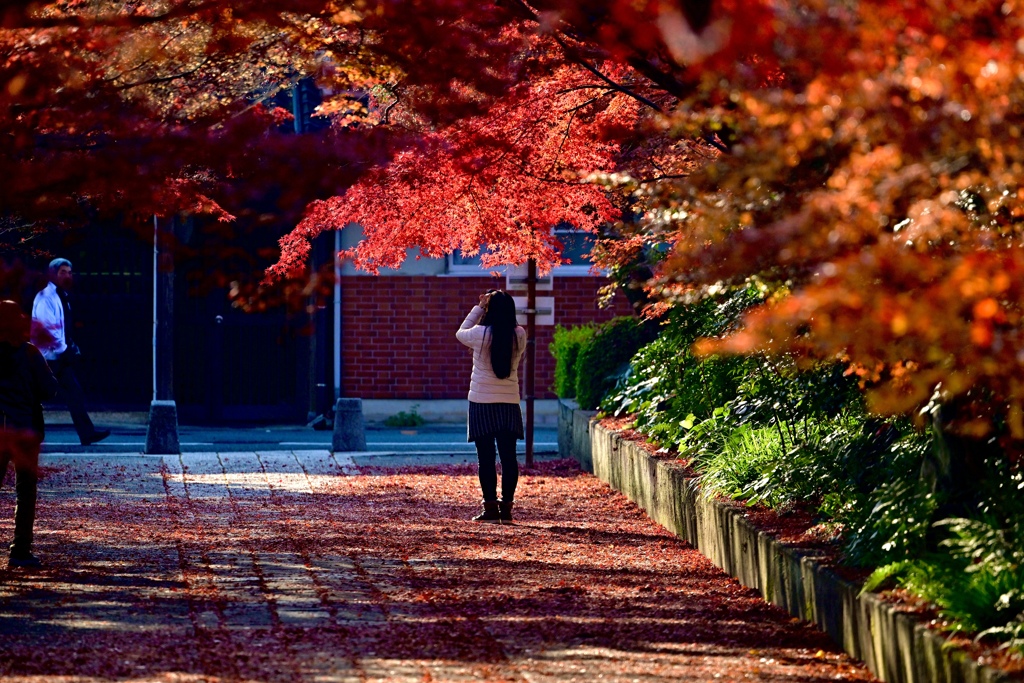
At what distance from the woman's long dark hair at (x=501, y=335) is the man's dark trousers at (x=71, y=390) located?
5559 millimetres

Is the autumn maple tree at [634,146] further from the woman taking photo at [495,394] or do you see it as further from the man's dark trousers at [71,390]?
the man's dark trousers at [71,390]

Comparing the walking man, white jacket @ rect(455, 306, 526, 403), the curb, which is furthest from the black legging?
the walking man

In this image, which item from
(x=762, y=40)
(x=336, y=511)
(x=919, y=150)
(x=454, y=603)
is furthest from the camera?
(x=336, y=511)

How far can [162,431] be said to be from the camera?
14789 mm

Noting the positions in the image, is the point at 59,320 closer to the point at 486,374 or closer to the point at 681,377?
the point at 486,374

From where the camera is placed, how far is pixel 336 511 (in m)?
11.3

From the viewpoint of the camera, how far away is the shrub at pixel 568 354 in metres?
16.0

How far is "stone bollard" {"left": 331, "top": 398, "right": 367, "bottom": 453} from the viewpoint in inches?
602

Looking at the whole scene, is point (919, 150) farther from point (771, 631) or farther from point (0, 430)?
point (0, 430)

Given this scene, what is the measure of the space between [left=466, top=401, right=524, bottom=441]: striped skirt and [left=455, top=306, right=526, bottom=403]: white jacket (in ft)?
0.15

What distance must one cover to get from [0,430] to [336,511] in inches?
146

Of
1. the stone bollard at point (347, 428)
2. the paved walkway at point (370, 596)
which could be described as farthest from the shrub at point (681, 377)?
the stone bollard at point (347, 428)

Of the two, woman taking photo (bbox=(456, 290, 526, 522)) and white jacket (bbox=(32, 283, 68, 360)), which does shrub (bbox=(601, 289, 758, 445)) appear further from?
white jacket (bbox=(32, 283, 68, 360))

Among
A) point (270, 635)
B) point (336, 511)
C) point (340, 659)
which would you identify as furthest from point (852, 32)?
point (336, 511)
